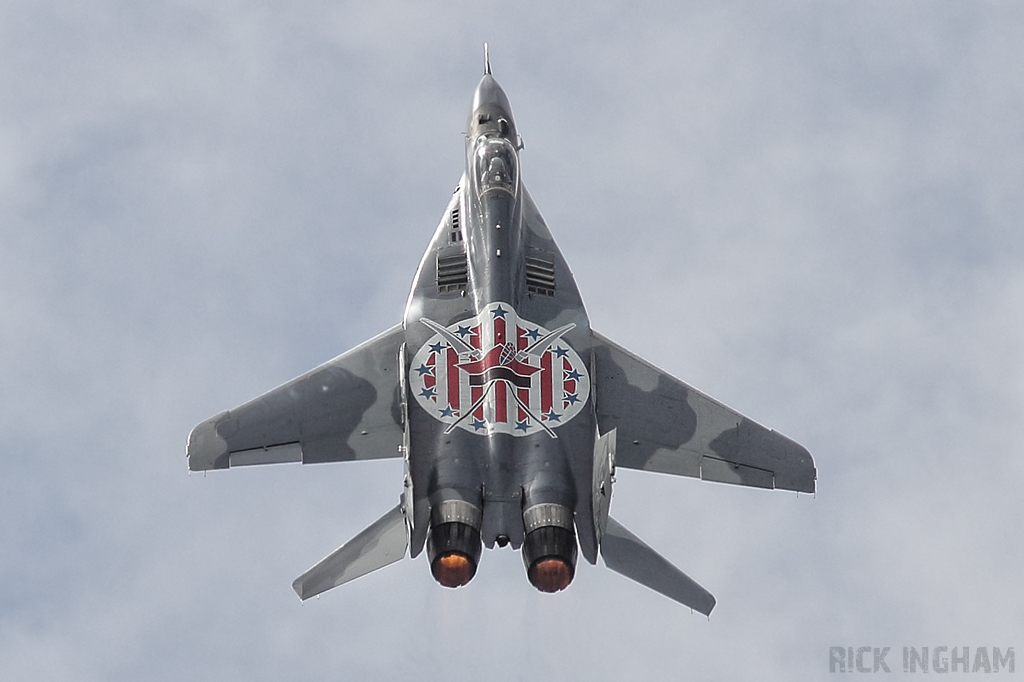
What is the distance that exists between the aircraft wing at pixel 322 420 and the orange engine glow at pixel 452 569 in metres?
4.73

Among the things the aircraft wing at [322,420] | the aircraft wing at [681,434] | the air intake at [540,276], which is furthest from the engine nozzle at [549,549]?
the air intake at [540,276]

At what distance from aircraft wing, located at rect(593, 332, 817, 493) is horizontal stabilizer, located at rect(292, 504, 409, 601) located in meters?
5.71

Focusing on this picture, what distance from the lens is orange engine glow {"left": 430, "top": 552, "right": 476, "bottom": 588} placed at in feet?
139

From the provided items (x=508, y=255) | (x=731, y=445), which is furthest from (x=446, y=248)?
(x=731, y=445)

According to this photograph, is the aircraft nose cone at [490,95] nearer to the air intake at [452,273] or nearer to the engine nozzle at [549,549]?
the air intake at [452,273]

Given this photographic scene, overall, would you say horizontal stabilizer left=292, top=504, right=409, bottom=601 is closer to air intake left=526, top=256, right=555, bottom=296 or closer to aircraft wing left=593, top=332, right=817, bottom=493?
aircraft wing left=593, top=332, right=817, bottom=493

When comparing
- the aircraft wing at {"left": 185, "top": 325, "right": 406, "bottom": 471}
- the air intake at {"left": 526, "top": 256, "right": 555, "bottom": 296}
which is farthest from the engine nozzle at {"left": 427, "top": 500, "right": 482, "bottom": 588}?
the air intake at {"left": 526, "top": 256, "right": 555, "bottom": 296}

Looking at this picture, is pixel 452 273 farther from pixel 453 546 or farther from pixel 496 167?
pixel 453 546

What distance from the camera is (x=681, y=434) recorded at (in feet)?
155

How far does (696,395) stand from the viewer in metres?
47.6

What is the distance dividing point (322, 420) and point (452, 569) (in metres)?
5.74

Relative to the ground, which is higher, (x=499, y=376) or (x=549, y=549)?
(x=499, y=376)

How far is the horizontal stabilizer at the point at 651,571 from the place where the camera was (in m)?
44.5

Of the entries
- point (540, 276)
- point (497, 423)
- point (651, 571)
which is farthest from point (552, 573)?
point (540, 276)
